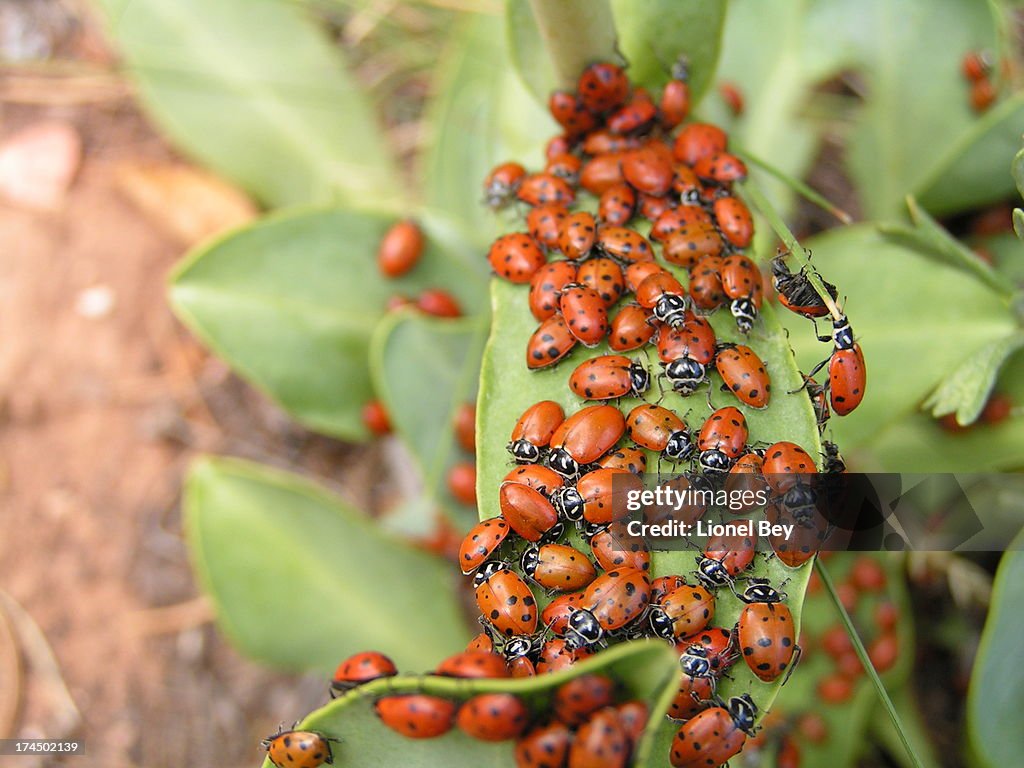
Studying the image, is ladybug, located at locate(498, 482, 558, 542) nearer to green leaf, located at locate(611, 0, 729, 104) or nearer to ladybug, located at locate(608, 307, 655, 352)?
ladybug, located at locate(608, 307, 655, 352)

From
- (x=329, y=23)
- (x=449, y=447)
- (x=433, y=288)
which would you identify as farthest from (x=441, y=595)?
(x=329, y=23)

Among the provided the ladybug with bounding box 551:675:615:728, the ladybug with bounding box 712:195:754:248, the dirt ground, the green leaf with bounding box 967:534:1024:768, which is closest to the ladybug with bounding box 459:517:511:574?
the ladybug with bounding box 551:675:615:728

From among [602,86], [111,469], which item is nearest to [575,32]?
[602,86]

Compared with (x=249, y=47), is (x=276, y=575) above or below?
below

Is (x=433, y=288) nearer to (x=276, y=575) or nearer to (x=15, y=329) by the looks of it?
(x=276, y=575)

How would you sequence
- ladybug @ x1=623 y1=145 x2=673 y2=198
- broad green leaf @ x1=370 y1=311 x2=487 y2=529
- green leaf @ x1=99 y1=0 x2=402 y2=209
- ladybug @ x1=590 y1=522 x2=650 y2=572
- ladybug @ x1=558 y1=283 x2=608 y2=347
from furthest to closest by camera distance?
green leaf @ x1=99 y1=0 x2=402 y2=209 → broad green leaf @ x1=370 y1=311 x2=487 y2=529 → ladybug @ x1=623 y1=145 x2=673 y2=198 → ladybug @ x1=558 y1=283 x2=608 y2=347 → ladybug @ x1=590 y1=522 x2=650 y2=572

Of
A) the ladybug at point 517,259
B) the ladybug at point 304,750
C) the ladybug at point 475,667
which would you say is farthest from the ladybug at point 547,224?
the ladybug at point 304,750
